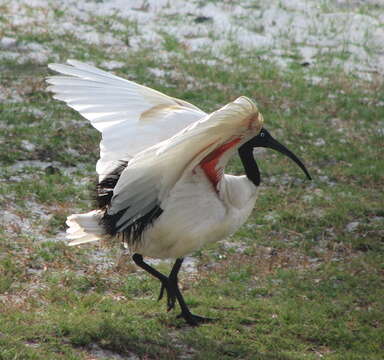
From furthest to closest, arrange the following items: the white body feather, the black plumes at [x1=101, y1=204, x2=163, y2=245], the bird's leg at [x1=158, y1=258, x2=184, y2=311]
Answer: the bird's leg at [x1=158, y1=258, x2=184, y2=311] → the black plumes at [x1=101, y1=204, x2=163, y2=245] → the white body feather

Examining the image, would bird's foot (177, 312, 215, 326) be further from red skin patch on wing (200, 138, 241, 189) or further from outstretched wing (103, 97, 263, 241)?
red skin patch on wing (200, 138, 241, 189)

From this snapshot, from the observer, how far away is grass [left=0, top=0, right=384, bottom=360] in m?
5.71

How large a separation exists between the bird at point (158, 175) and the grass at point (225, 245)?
47cm

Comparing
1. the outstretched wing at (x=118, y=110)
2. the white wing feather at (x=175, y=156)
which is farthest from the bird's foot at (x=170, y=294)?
the outstretched wing at (x=118, y=110)

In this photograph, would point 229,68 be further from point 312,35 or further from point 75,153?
point 75,153

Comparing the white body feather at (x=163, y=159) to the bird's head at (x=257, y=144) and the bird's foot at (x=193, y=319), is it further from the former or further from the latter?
the bird's foot at (x=193, y=319)

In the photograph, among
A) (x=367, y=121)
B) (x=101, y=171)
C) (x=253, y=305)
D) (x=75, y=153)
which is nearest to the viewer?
(x=101, y=171)

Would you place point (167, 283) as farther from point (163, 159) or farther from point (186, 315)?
point (163, 159)

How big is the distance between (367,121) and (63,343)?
6869 mm

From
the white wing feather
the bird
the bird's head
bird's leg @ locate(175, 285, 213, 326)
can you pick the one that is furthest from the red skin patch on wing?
bird's leg @ locate(175, 285, 213, 326)

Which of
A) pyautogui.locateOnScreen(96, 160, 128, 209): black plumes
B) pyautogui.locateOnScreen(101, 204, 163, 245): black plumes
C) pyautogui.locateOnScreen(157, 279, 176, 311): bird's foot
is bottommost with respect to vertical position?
pyautogui.locateOnScreen(157, 279, 176, 311): bird's foot

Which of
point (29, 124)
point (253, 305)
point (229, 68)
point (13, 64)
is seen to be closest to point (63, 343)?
point (253, 305)

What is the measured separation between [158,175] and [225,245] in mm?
2578

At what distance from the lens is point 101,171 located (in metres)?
5.86
